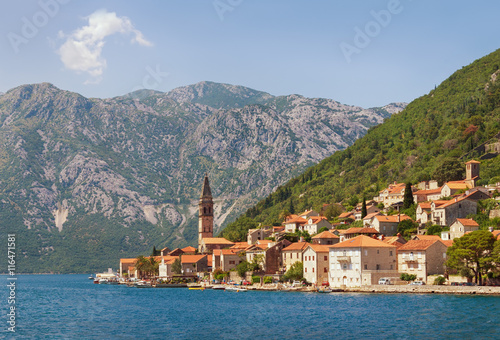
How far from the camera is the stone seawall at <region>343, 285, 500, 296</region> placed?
9012cm

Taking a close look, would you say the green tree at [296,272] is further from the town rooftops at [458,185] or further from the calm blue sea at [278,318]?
the town rooftops at [458,185]

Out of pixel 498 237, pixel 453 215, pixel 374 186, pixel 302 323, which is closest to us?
pixel 302 323

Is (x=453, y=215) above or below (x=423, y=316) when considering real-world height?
above

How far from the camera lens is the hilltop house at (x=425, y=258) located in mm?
102812

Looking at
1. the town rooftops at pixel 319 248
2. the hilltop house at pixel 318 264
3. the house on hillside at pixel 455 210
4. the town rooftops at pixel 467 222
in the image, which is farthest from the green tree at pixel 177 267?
the town rooftops at pixel 467 222

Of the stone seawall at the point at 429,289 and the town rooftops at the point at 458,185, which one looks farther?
the town rooftops at the point at 458,185

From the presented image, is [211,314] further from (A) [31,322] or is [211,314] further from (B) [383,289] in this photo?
(B) [383,289]

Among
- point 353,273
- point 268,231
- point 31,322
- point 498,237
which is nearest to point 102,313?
point 31,322

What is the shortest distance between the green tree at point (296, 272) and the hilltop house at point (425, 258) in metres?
21.4

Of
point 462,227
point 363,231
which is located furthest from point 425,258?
point 363,231

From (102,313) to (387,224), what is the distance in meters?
61.4

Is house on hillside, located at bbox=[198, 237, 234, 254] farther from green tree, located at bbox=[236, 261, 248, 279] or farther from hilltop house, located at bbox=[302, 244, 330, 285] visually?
hilltop house, located at bbox=[302, 244, 330, 285]

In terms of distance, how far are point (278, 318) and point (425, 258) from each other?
116 feet

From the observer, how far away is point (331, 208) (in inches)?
6580
